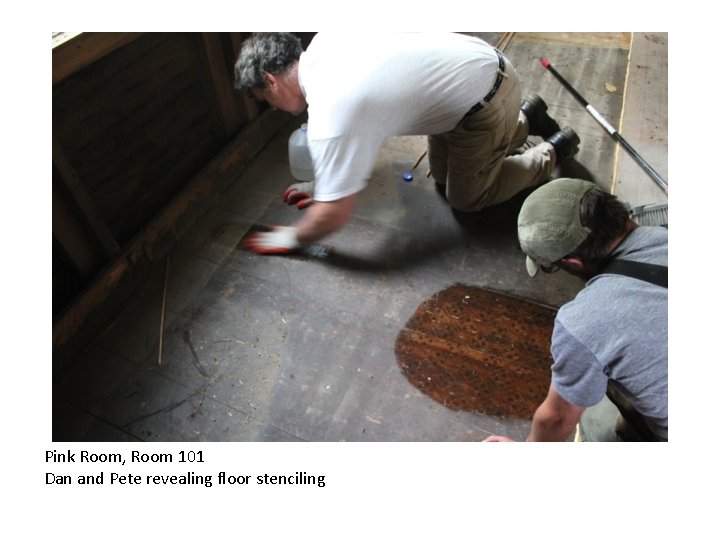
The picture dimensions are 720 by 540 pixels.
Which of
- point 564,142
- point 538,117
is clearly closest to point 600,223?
point 564,142

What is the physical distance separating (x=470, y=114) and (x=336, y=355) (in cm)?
104

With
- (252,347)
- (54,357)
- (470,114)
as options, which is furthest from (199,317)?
(470,114)

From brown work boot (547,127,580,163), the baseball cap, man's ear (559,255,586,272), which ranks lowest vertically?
brown work boot (547,127,580,163)

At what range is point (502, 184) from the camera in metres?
2.01

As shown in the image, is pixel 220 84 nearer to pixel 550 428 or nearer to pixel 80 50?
pixel 80 50

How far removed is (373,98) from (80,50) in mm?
975

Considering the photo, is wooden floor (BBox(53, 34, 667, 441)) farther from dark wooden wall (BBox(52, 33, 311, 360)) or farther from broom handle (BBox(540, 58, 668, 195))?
dark wooden wall (BBox(52, 33, 311, 360))

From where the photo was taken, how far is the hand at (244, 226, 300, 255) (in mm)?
1921

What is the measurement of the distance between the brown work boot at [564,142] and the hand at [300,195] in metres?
1.19

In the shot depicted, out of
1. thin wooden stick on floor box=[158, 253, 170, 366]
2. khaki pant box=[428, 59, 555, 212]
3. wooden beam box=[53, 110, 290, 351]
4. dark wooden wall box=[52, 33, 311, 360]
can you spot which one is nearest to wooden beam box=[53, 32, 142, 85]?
dark wooden wall box=[52, 33, 311, 360]

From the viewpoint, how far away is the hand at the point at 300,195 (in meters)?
2.19

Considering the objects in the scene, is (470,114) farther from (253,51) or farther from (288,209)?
(288,209)

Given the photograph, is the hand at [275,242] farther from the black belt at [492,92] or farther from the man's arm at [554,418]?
the man's arm at [554,418]

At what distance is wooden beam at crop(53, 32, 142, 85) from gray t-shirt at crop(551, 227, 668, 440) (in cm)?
163
